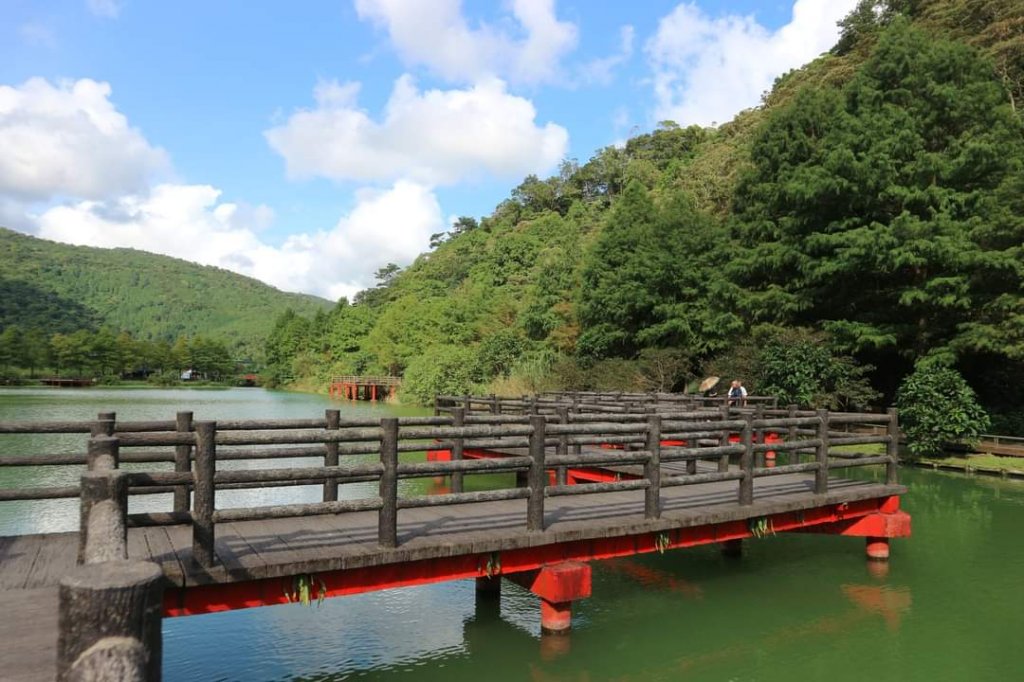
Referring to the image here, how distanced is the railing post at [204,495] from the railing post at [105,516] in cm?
150

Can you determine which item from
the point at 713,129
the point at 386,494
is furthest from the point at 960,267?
the point at 713,129

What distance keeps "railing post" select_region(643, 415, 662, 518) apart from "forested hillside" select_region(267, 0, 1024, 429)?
1467 centimetres

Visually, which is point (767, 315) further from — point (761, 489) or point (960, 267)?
point (761, 489)

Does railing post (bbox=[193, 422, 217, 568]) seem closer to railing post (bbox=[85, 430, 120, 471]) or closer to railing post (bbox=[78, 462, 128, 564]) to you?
railing post (bbox=[85, 430, 120, 471])

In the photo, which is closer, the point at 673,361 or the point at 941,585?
the point at 941,585

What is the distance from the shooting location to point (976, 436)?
1878cm

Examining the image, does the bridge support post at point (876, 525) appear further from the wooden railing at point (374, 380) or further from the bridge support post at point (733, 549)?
the wooden railing at point (374, 380)

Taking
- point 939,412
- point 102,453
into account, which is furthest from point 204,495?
point 939,412

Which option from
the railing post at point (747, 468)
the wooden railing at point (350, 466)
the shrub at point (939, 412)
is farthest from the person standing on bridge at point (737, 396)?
the railing post at point (747, 468)

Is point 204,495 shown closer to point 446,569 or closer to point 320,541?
point 320,541

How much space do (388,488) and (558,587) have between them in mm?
2015

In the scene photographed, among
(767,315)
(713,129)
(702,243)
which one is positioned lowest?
(767,315)

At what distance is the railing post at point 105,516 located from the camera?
9.28ft

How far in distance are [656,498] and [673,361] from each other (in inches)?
943
